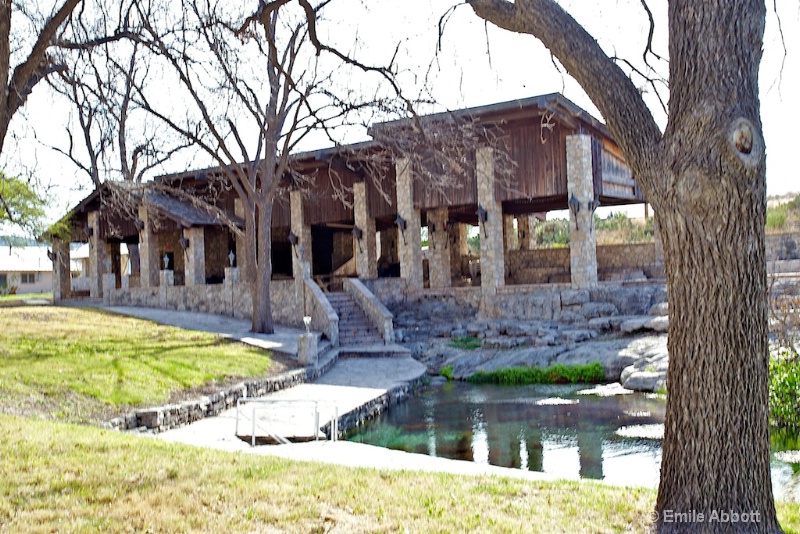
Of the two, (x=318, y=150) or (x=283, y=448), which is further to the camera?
(x=318, y=150)

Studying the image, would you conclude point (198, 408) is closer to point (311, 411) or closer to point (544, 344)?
point (311, 411)

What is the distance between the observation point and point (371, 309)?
22.4m

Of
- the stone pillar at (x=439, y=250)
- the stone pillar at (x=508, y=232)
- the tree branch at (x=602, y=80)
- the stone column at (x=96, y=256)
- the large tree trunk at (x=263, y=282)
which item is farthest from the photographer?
the stone column at (x=96, y=256)

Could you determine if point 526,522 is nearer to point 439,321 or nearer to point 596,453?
point 596,453

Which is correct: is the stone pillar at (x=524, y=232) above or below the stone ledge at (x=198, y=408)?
above

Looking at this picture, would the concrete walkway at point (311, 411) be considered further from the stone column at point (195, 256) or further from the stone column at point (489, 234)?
the stone column at point (489, 234)

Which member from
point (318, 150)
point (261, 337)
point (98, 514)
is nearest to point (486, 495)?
point (98, 514)

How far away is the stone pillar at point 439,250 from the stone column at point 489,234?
258 cm

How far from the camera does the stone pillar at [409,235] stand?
85.4 ft

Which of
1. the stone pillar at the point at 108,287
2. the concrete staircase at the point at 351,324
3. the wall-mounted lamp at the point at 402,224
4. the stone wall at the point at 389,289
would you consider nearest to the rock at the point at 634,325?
the concrete staircase at the point at 351,324

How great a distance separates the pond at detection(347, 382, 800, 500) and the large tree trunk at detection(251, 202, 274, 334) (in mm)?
7037

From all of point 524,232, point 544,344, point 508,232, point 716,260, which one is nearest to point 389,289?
point 544,344

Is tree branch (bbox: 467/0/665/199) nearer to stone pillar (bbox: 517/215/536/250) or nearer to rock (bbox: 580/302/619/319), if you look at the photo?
rock (bbox: 580/302/619/319)

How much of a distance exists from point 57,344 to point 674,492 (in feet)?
45.0
